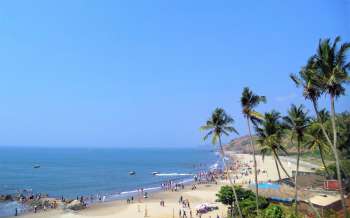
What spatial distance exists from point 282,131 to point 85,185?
58.3 m

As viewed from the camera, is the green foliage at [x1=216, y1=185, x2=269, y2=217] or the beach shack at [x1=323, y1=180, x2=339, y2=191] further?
the beach shack at [x1=323, y1=180, x2=339, y2=191]

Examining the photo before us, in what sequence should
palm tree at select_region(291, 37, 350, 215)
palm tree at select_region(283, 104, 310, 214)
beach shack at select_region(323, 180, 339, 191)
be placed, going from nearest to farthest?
palm tree at select_region(291, 37, 350, 215) < palm tree at select_region(283, 104, 310, 214) < beach shack at select_region(323, 180, 339, 191)

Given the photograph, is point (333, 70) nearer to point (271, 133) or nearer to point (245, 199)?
point (271, 133)

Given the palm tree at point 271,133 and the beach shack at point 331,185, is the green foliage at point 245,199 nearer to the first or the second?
the palm tree at point 271,133

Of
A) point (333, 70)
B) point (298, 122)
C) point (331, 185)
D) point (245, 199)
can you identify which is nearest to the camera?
point (333, 70)

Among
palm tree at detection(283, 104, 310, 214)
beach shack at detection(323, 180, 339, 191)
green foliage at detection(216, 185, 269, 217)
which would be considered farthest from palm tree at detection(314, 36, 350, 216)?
beach shack at detection(323, 180, 339, 191)

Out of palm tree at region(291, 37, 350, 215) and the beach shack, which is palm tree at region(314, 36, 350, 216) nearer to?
palm tree at region(291, 37, 350, 215)

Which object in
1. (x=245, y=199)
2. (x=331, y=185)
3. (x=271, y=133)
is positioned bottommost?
(x=245, y=199)

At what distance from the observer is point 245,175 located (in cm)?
8381

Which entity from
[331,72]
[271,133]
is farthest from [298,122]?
[331,72]

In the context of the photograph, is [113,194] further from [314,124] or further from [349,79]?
[349,79]

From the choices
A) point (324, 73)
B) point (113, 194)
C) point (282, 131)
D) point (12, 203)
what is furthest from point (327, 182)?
point (12, 203)

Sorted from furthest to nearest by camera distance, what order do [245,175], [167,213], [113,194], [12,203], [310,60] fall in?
[245,175] < [113,194] < [12,203] < [167,213] < [310,60]

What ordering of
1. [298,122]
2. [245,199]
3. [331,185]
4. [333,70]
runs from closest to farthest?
[333,70] → [298,122] → [245,199] → [331,185]
